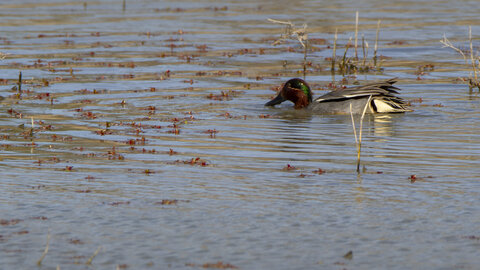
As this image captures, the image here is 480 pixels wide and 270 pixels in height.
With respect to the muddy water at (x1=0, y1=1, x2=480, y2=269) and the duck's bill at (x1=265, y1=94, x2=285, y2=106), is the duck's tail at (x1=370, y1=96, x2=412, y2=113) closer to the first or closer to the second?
the muddy water at (x1=0, y1=1, x2=480, y2=269)

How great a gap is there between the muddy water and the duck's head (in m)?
0.18

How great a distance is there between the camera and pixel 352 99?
1462 cm

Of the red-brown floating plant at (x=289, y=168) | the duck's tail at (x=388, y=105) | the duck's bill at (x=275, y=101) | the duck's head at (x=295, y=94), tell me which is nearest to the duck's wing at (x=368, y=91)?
the duck's tail at (x=388, y=105)

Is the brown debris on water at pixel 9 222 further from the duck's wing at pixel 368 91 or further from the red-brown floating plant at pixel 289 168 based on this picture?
the duck's wing at pixel 368 91

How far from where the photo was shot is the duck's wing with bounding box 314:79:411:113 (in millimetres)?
14305

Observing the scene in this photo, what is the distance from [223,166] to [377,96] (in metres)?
5.23

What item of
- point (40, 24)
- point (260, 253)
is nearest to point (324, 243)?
point (260, 253)

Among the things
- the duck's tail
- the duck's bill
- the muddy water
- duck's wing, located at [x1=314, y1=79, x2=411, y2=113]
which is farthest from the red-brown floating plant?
the duck's bill

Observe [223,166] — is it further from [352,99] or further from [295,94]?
[295,94]

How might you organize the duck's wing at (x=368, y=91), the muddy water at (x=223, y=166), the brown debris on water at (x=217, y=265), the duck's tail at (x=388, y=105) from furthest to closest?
the duck's tail at (x=388, y=105)
the duck's wing at (x=368, y=91)
the muddy water at (x=223, y=166)
the brown debris on water at (x=217, y=265)

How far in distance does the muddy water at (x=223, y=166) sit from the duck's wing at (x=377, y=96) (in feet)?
0.86

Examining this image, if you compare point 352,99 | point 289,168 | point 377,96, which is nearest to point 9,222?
point 289,168

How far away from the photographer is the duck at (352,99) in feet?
47.1

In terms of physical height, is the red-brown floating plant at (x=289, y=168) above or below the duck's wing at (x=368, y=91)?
below
